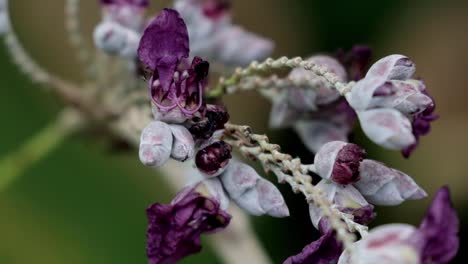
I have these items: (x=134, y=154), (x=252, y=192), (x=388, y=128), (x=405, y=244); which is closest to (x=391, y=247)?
(x=405, y=244)

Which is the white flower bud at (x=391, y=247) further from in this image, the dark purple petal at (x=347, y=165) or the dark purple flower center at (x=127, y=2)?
the dark purple flower center at (x=127, y=2)

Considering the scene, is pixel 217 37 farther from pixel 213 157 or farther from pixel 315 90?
pixel 213 157

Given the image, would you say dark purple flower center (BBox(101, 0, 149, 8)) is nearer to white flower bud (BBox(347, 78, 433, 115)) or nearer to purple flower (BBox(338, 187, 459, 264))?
white flower bud (BBox(347, 78, 433, 115))

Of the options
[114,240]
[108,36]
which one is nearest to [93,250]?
[114,240]

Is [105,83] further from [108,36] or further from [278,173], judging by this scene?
[278,173]

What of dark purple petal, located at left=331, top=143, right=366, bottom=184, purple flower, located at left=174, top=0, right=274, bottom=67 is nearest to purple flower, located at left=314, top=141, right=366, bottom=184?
dark purple petal, located at left=331, top=143, right=366, bottom=184

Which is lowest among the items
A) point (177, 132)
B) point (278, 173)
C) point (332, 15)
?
point (278, 173)
